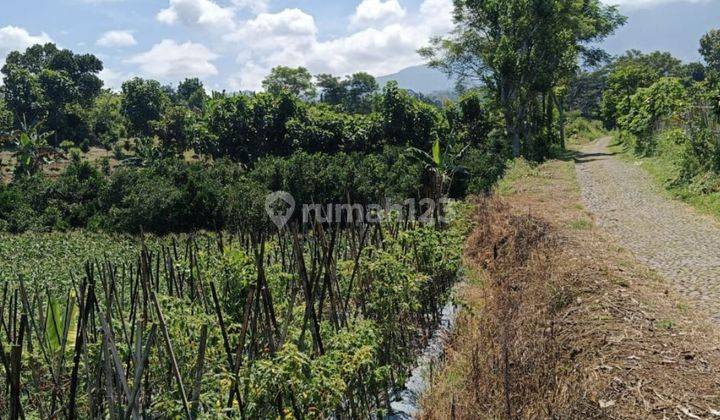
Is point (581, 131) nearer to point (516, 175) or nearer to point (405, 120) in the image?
point (405, 120)

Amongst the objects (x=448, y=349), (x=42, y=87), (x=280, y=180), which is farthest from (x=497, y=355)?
(x=42, y=87)

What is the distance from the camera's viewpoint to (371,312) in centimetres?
422

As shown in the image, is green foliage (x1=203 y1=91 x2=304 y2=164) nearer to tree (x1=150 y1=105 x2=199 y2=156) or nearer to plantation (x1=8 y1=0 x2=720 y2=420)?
plantation (x1=8 y1=0 x2=720 y2=420)

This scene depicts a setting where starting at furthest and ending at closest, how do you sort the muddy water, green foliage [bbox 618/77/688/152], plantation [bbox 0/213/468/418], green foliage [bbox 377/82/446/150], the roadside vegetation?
green foliage [bbox 377/82/446/150] → green foliage [bbox 618/77/688/152] → the roadside vegetation → the muddy water → plantation [bbox 0/213/468/418]

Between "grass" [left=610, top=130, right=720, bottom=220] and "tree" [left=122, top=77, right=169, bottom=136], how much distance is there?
29632 millimetres

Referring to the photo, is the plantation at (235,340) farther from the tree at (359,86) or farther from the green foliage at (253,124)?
the tree at (359,86)

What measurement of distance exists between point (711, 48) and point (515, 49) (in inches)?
1809

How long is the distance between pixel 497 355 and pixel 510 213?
5885 mm

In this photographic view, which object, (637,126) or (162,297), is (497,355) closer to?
(162,297)

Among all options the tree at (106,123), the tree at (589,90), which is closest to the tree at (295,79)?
the tree at (106,123)

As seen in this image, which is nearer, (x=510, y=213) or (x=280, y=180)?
(x=510, y=213)

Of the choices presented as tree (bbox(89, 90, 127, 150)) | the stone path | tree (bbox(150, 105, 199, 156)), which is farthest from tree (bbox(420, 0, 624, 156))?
tree (bbox(89, 90, 127, 150))

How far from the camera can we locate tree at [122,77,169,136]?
36250 millimetres

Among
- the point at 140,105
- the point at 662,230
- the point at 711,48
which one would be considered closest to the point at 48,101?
the point at 140,105
